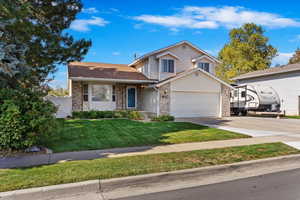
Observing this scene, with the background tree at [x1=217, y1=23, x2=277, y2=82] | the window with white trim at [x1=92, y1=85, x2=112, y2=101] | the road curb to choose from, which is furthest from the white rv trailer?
the background tree at [x1=217, y1=23, x2=277, y2=82]

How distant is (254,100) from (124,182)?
18.6 m

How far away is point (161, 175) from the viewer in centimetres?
440

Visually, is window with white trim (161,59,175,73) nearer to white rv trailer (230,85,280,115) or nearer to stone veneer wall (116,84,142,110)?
stone veneer wall (116,84,142,110)

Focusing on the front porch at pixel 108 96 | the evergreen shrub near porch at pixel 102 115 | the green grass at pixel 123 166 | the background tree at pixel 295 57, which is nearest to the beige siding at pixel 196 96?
the front porch at pixel 108 96

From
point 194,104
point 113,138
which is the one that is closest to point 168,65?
point 194,104

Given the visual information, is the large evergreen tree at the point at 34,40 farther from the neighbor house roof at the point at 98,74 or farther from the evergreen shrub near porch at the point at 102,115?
the evergreen shrub near porch at the point at 102,115

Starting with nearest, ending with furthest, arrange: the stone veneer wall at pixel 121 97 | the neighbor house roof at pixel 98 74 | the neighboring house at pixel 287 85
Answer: the neighbor house roof at pixel 98 74, the stone veneer wall at pixel 121 97, the neighboring house at pixel 287 85

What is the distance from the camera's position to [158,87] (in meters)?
15.4

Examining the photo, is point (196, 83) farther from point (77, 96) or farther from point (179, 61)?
point (77, 96)

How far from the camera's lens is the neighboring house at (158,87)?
15.9 m

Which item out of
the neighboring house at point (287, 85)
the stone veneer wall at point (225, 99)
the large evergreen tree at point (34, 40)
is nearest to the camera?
the large evergreen tree at point (34, 40)

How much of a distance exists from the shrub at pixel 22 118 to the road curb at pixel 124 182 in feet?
8.63

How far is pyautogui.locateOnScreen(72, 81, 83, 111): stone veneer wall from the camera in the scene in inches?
628

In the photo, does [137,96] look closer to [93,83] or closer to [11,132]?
[93,83]
